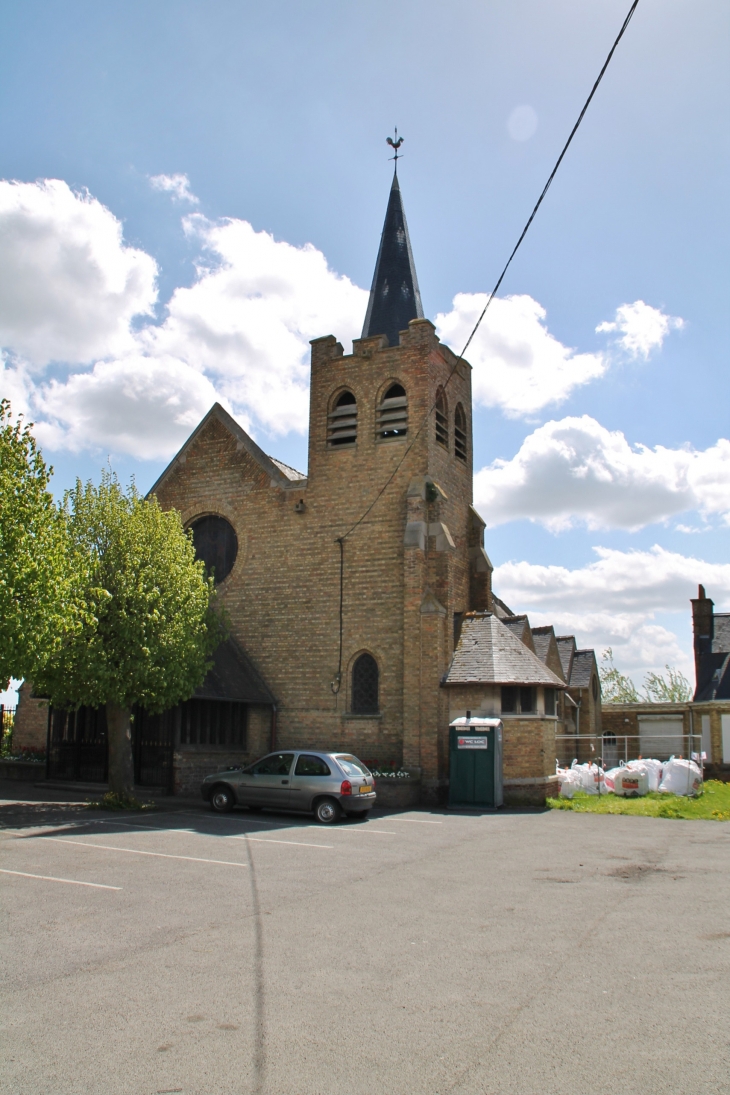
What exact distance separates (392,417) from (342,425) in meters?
1.54

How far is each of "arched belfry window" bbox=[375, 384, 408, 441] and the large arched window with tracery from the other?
106 cm

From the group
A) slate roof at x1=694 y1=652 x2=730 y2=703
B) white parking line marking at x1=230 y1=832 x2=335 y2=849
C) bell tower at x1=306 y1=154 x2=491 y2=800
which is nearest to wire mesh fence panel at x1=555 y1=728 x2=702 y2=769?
slate roof at x1=694 y1=652 x2=730 y2=703

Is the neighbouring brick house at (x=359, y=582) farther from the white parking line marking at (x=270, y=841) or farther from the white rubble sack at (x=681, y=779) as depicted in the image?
the white parking line marking at (x=270, y=841)

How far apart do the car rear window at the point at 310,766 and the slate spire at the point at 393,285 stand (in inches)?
530

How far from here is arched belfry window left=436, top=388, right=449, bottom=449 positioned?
2342cm

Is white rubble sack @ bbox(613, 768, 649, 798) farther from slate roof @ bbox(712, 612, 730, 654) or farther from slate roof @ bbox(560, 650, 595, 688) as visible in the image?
slate roof @ bbox(712, 612, 730, 654)

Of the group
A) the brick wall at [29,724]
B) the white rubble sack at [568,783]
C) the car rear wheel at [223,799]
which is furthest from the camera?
the brick wall at [29,724]

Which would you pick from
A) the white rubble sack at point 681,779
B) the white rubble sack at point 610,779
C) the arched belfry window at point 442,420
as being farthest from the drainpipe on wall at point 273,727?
the white rubble sack at point 681,779

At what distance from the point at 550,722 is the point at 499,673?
6.55 ft

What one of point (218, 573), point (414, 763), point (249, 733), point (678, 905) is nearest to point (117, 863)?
point (678, 905)

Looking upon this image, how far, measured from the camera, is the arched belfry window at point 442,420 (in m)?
23.4

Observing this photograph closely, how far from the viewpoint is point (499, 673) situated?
1998cm

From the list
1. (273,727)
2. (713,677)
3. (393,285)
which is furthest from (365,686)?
(713,677)

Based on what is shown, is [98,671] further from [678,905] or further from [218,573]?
[678,905]
